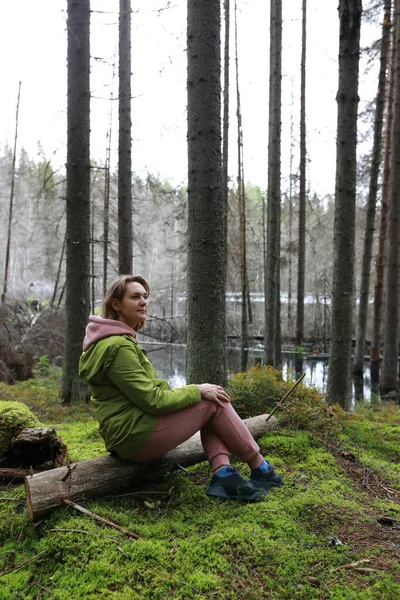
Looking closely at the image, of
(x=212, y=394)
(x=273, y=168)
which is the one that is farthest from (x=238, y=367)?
(x=212, y=394)

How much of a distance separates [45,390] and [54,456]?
546 cm

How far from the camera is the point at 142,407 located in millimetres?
2656

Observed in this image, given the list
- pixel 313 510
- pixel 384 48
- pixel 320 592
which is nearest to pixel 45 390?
pixel 313 510

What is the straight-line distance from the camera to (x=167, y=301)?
30328mm

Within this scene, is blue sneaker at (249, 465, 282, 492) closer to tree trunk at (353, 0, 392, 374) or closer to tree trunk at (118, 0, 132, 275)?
tree trunk at (118, 0, 132, 275)

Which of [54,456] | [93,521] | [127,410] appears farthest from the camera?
[54,456]

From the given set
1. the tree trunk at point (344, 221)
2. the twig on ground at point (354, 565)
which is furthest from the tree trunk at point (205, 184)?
the tree trunk at point (344, 221)

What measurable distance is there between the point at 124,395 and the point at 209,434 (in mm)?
736

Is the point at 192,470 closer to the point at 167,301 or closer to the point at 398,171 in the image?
the point at 398,171

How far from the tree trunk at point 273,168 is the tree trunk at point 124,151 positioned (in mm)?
3702

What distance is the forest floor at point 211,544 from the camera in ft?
6.32

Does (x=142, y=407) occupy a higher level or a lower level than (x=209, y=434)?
higher

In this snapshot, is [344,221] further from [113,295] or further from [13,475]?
[13,475]

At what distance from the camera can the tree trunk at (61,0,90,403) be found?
686 cm
